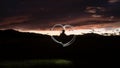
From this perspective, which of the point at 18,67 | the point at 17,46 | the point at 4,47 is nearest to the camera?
the point at 18,67

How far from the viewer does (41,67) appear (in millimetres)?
37375

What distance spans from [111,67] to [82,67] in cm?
407

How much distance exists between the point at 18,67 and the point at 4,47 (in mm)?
54348

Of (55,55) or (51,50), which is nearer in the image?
(55,55)

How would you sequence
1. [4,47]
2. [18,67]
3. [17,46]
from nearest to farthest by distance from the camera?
[18,67]
[4,47]
[17,46]

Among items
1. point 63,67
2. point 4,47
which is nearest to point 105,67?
point 63,67

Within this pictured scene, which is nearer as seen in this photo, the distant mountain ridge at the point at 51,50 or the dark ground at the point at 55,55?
the dark ground at the point at 55,55

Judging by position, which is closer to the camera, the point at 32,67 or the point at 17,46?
the point at 32,67

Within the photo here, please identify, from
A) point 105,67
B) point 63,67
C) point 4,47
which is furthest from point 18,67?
point 4,47

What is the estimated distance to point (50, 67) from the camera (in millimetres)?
37438

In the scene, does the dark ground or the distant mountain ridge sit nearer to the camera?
the dark ground

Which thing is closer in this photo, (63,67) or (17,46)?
(63,67)

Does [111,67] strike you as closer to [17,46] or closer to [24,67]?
[24,67]

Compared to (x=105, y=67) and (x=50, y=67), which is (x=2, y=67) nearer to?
(x=50, y=67)
